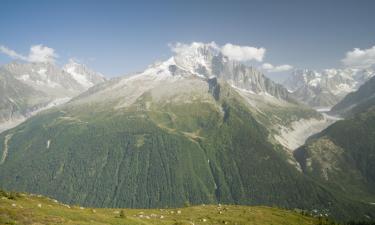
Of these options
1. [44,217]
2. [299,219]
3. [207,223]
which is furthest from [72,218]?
[299,219]

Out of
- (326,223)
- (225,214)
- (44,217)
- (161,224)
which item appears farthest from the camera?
(326,223)

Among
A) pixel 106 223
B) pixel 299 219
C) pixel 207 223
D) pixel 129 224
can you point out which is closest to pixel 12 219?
pixel 106 223

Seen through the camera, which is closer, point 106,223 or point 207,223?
point 106,223

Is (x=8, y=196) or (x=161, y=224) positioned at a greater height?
(x=8, y=196)

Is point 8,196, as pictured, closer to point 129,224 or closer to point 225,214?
point 129,224

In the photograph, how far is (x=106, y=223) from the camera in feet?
209

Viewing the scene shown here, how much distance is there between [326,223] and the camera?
440 feet

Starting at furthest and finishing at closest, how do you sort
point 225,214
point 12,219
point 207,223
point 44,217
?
point 225,214
point 207,223
point 44,217
point 12,219

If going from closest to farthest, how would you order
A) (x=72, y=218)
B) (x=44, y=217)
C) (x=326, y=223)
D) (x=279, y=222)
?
1. (x=44, y=217)
2. (x=72, y=218)
3. (x=279, y=222)
4. (x=326, y=223)

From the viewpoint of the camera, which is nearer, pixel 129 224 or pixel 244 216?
pixel 129 224

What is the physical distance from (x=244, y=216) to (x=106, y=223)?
66.2 metres

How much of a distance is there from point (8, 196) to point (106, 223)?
2775cm

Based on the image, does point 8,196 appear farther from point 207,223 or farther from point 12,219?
point 207,223

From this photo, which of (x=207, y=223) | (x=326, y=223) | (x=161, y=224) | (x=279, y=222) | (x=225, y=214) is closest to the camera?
(x=161, y=224)
